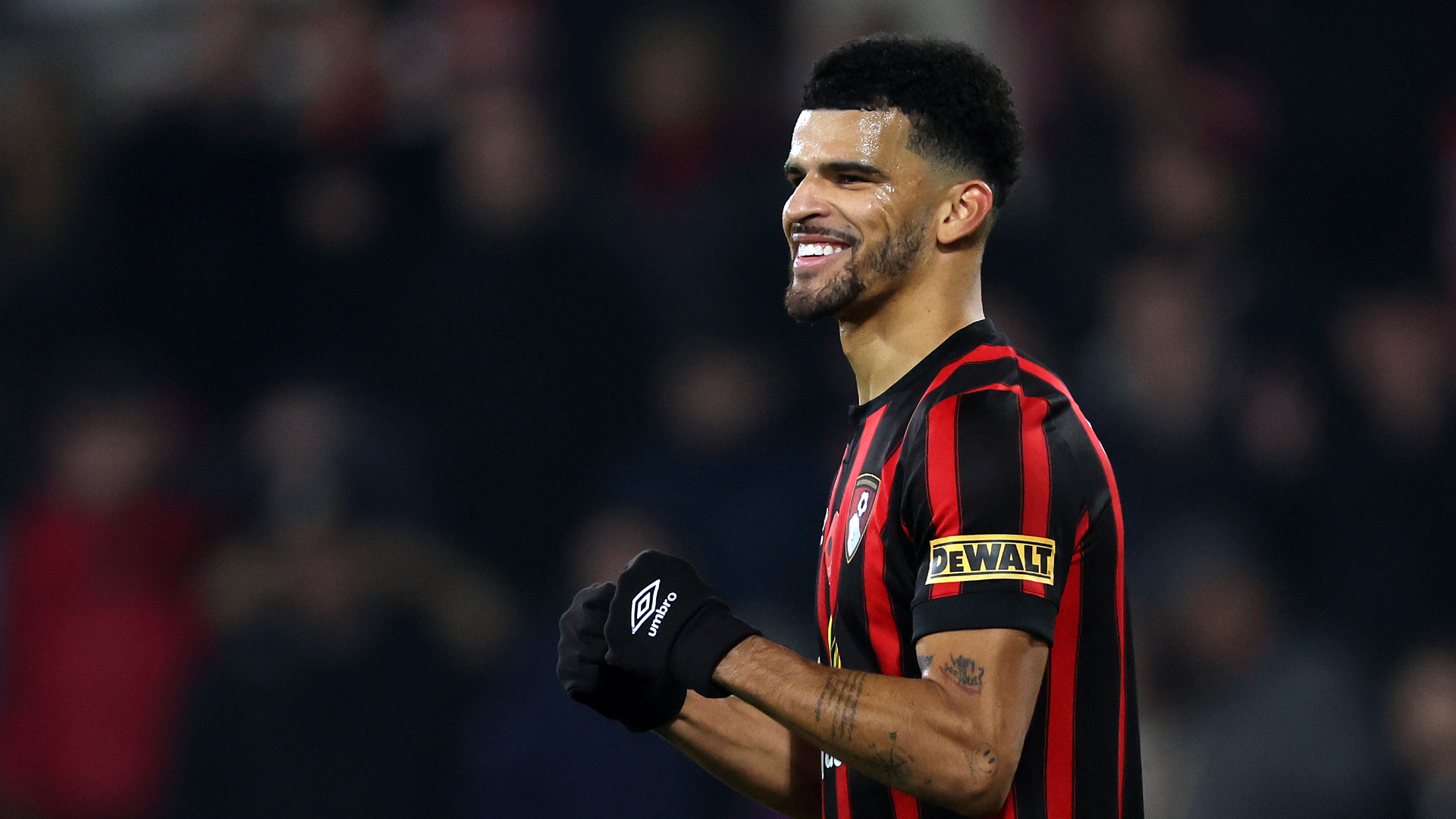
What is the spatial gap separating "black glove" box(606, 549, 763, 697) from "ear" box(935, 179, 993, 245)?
0.71 m

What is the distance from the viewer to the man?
2.12m

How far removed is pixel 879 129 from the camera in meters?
2.55

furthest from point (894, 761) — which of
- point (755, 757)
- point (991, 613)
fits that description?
point (755, 757)

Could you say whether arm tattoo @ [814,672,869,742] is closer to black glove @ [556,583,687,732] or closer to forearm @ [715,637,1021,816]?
forearm @ [715,637,1021,816]

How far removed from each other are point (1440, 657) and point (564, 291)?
11.1 feet

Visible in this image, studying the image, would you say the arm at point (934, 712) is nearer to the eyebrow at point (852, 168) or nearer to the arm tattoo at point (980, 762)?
the arm tattoo at point (980, 762)

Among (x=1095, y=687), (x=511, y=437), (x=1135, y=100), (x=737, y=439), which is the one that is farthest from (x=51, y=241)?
(x=1095, y=687)

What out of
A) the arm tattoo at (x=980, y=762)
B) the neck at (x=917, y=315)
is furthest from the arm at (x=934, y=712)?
the neck at (x=917, y=315)

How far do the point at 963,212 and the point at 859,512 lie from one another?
55cm

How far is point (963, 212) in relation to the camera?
2562mm

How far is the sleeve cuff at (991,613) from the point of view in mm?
2113

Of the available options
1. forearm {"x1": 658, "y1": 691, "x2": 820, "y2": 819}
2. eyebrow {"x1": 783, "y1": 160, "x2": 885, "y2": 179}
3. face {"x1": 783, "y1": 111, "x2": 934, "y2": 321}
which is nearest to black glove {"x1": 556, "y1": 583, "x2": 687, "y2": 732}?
forearm {"x1": 658, "y1": 691, "x2": 820, "y2": 819}

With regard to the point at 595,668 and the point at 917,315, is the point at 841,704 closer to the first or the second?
the point at 595,668

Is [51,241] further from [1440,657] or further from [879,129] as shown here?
[1440,657]
